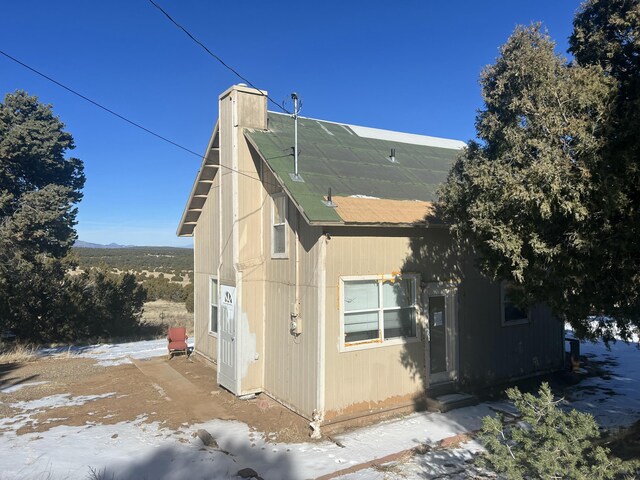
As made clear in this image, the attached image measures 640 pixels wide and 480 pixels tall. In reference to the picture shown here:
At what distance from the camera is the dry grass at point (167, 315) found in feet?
71.1

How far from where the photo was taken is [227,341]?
9.98m

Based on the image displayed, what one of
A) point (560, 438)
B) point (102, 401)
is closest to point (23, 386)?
point (102, 401)

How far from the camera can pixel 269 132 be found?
10.2 meters

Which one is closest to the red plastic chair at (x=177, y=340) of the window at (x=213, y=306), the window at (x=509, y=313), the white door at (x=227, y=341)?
the window at (x=213, y=306)

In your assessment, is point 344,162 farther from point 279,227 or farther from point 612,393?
point 612,393

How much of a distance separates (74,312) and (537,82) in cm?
1876

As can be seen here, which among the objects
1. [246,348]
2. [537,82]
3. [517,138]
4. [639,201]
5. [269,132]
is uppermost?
[269,132]

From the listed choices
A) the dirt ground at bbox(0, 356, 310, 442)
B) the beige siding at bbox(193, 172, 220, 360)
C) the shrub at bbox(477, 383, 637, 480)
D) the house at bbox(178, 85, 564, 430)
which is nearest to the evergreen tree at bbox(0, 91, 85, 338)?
the dirt ground at bbox(0, 356, 310, 442)

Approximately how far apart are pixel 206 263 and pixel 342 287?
6.55m

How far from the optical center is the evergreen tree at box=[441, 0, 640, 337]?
16.0ft

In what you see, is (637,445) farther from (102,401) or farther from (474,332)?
(102,401)

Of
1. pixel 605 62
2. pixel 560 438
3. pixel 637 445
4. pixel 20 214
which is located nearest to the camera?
pixel 560 438

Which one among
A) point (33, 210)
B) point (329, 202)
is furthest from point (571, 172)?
point (33, 210)

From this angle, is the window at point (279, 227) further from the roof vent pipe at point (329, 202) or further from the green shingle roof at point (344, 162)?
the roof vent pipe at point (329, 202)
